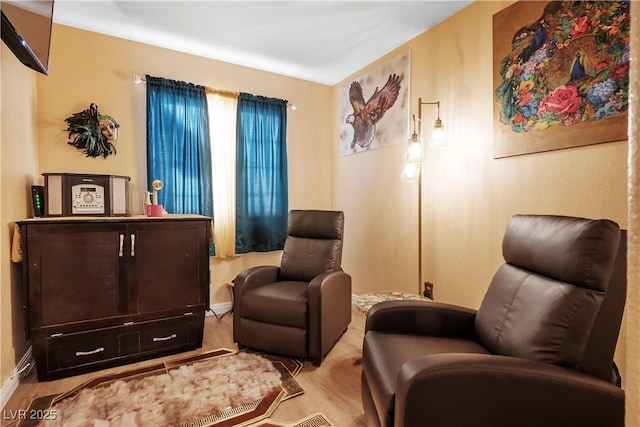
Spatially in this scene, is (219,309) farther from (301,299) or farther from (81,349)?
(301,299)

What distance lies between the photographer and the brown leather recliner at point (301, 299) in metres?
2.15

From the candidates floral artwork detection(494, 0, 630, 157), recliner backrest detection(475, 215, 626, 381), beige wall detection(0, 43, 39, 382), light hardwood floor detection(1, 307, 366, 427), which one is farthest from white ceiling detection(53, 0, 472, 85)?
light hardwood floor detection(1, 307, 366, 427)

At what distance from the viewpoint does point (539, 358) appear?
3.68ft

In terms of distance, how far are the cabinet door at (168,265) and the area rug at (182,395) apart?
446mm

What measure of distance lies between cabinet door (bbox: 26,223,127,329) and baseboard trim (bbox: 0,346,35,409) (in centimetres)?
30

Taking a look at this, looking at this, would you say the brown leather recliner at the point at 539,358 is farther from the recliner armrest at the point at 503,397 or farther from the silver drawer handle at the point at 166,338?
the silver drawer handle at the point at 166,338

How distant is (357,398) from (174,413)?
1014mm

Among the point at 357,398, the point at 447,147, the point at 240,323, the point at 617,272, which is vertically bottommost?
the point at 357,398

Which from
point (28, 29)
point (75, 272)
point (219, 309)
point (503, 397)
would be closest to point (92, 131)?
point (75, 272)

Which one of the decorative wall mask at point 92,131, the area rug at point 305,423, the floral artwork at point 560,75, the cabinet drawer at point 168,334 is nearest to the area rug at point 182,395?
the area rug at point 305,423

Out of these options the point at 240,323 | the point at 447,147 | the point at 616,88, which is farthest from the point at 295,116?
the point at 616,88

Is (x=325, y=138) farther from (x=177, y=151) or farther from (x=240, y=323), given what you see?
(x=240, y=323)

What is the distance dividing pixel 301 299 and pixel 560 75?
2.07 m

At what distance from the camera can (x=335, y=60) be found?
3176mm
